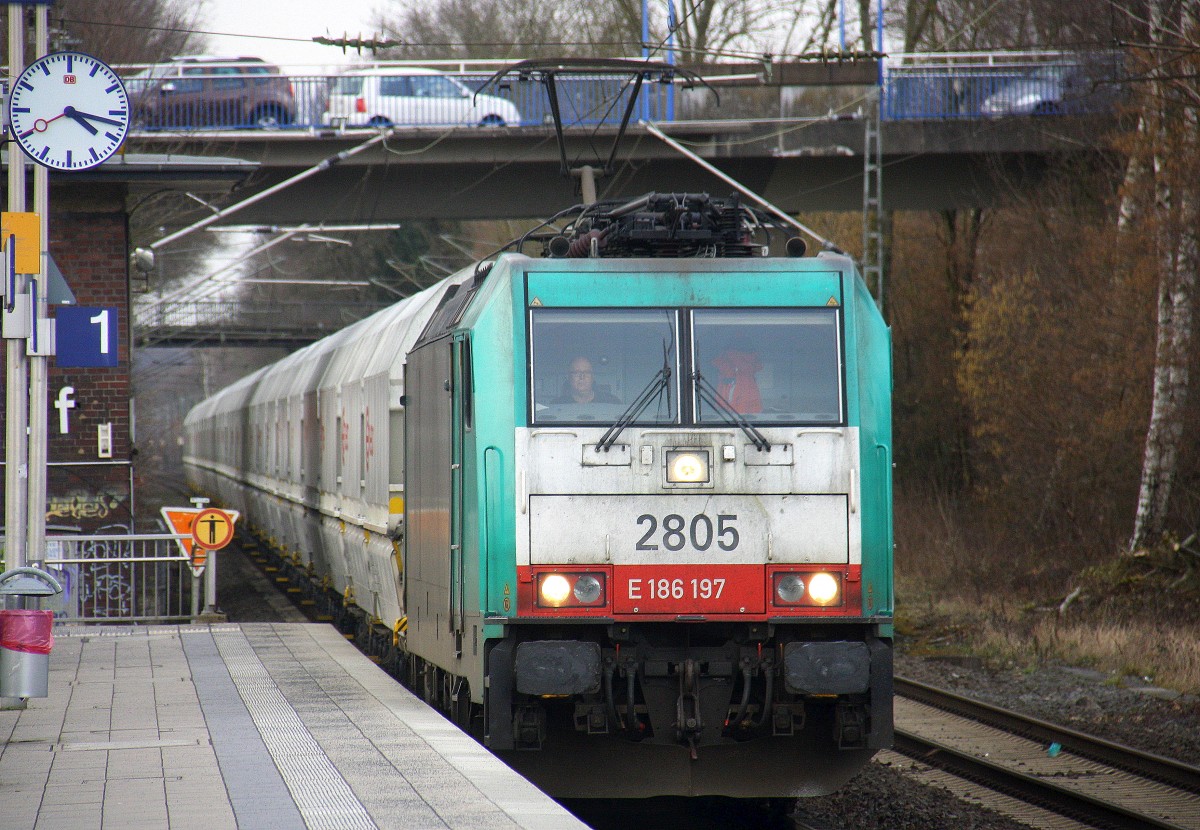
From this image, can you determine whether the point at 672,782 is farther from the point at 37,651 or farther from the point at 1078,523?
the point at 1078,523

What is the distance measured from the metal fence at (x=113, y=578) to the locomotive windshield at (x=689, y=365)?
8343mm

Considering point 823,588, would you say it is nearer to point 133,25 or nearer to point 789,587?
point 789,587

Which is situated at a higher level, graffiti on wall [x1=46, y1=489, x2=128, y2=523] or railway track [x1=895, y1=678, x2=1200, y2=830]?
graffiti on wall [x1=46, y1=489, x2=128, y2=523]

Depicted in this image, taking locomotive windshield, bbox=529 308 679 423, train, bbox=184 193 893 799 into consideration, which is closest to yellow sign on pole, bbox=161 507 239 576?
train, bbox=184 193 893 799

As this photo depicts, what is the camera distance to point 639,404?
26.4 feet

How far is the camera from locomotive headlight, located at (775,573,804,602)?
789 centimetres

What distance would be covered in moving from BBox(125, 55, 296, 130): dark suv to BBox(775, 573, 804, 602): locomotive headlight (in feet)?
60.6

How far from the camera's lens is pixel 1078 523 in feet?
70.1

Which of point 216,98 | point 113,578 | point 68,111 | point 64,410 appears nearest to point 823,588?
point 68,111

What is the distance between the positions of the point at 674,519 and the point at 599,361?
0.91 metres

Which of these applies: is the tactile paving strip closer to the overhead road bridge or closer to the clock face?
the clock face

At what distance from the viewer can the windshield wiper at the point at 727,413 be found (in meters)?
8.00

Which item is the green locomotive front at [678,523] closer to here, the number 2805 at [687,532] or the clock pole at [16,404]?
the number 2805 at [687,532]

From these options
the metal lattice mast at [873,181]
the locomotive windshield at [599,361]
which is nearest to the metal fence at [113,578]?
the locomotive windshield at [599,361]
